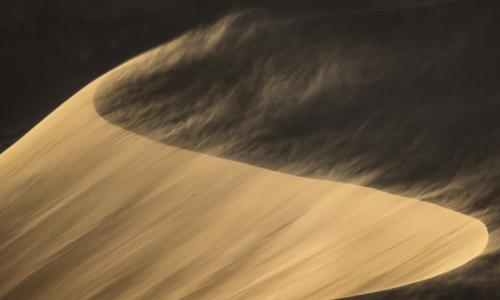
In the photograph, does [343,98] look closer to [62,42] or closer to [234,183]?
[234,183]

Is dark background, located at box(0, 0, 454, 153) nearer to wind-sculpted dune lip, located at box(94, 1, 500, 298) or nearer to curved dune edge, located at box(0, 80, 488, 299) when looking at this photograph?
wind-sculpted dune lip, located at box(94, 1, 500, 298)

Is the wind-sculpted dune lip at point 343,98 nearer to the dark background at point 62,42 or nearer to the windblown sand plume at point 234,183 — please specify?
the windblown sand plume at point 234,183

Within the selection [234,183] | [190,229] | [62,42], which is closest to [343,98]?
[234,183]

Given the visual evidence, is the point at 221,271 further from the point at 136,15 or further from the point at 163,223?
the point at 136,15

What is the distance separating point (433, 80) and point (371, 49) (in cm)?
44

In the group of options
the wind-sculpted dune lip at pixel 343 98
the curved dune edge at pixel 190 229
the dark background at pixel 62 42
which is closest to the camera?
the curved dune edge at pixel 190 229

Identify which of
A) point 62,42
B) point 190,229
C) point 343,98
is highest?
point 62,42

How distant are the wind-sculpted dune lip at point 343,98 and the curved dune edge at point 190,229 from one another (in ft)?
0.41

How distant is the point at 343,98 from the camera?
4820mm

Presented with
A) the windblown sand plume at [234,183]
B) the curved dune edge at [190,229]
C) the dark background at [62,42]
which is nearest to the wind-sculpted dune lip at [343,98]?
the windblown sand plume at [234,183]

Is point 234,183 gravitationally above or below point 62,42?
below

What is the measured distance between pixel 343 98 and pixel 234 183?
0.73 metres

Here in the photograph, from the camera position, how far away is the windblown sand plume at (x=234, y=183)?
4.00 metres

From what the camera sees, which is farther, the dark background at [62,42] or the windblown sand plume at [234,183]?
the dark background at [62,42]
